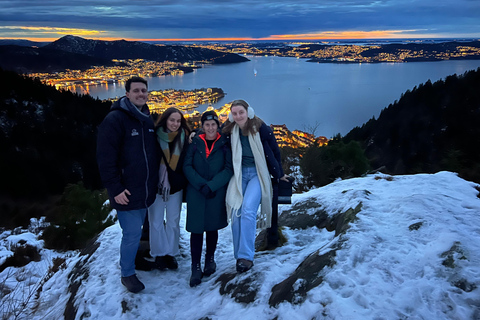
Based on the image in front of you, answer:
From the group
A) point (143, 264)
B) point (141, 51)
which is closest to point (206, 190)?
point (143, 264)

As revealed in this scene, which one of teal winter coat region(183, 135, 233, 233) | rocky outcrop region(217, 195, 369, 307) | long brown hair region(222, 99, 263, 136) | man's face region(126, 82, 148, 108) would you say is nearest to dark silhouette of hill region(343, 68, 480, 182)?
rocky outcrop region(217, 195, 369, 307)

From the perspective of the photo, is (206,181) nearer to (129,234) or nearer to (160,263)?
(129,234)

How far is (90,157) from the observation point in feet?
127

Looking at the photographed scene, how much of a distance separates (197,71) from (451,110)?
298 ft

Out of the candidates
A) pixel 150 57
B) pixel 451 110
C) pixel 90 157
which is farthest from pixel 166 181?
pixel 150 57

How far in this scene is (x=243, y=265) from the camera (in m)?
3.00

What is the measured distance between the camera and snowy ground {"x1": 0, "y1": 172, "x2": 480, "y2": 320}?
209cm

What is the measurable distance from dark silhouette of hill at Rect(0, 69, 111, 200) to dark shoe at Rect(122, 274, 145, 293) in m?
30.3

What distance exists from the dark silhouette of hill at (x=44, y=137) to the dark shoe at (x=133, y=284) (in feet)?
99.5

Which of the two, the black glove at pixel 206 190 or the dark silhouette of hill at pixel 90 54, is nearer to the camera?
the black glove at pixel 206 190

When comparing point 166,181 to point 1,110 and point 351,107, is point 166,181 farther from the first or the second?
point 351,107

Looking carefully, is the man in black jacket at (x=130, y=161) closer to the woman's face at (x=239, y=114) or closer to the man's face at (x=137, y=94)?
the man's face at (x=137, y=94)

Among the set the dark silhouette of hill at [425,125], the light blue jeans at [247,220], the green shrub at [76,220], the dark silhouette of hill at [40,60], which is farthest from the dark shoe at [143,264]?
the dark silhouette of hill at [40,60]

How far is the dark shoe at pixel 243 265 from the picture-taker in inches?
118
